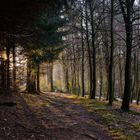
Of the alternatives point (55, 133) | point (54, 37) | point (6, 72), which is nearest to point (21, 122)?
point (55, 133)

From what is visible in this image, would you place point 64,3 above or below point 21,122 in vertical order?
above

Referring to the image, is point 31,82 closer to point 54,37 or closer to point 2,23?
point 54,37

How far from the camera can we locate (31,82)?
25422 mm

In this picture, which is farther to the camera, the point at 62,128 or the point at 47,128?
the point at 62,128

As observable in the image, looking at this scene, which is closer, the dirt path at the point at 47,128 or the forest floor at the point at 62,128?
the dirt path at the point at 47,128

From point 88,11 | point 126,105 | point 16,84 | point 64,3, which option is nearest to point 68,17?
point 88,11

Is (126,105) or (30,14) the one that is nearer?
(30,14)

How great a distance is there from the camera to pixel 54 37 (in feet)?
68.5

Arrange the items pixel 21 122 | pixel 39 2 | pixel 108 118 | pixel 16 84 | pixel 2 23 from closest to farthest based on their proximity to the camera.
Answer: pixel 39 2, pixel 2 23, pixel 21 122, pixel 108 118, pixel 16 84

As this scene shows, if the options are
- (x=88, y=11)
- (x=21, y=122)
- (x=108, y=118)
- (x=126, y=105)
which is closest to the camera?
(x=21, y=122)

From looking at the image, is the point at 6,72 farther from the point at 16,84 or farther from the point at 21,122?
the point at 21,122

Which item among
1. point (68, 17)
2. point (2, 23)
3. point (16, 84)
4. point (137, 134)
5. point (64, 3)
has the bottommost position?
point (137, 134)

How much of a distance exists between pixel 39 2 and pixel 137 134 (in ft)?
18.4

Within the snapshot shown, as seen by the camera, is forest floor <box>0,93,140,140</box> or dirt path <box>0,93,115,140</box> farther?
forest floor <box>0,93,140,140</box>
